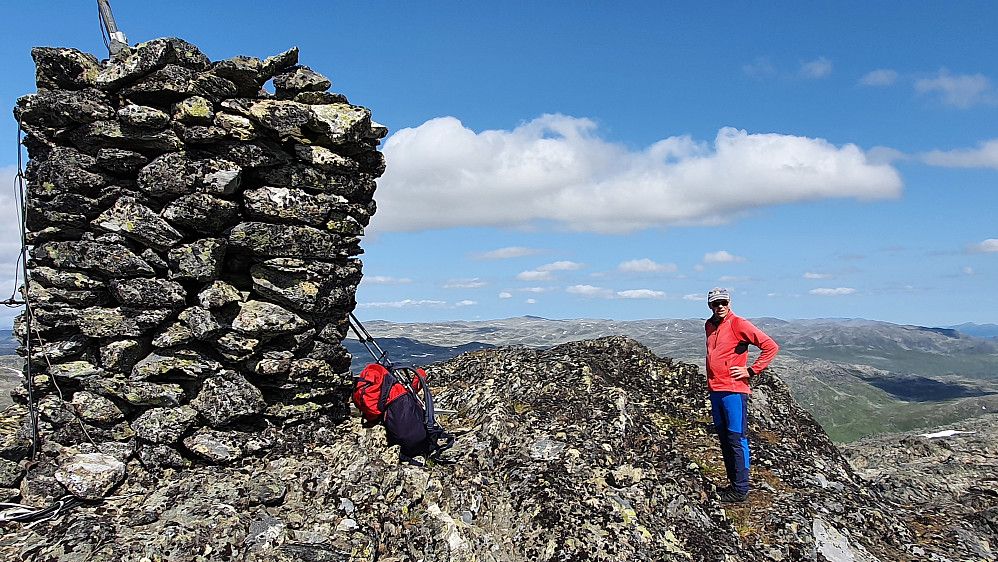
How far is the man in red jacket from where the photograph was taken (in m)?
11.5

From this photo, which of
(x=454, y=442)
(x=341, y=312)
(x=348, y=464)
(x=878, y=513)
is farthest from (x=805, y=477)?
(x=341, y=312)

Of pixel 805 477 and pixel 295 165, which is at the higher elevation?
pixel 295 165

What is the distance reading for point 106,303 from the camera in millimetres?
10172

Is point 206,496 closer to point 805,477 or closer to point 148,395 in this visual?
point 148,395

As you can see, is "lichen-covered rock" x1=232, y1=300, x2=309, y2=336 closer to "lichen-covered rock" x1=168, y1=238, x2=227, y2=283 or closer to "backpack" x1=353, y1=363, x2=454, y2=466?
"lichen-covered rock" x1=168, y1=238, x2=227, y2=283

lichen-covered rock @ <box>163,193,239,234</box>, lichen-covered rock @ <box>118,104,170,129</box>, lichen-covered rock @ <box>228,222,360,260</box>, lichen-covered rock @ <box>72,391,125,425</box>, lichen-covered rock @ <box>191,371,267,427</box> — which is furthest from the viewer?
lichen-covered rock @ <box>228,222,360,260</box>

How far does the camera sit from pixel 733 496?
11.7 meters

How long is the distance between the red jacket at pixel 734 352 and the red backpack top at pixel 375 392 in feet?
20.5

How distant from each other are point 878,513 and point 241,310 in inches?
525

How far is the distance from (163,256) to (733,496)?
11.7 m

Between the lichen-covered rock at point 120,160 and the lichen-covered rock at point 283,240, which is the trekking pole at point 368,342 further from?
the lichen-covered rock at point 120,160

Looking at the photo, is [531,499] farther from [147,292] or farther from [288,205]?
[147,292]

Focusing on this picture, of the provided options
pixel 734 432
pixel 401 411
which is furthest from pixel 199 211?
pixel 734 432

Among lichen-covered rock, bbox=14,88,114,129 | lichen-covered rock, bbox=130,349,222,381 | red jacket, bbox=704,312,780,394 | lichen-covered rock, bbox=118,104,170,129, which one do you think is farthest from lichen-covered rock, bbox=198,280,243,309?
red jacket, bbox=704,312,780,394
